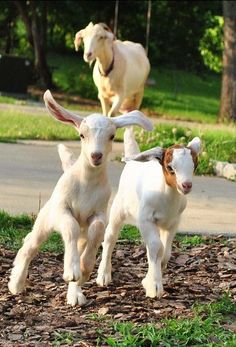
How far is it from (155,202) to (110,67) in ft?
27.5

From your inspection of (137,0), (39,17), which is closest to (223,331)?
(39,17)

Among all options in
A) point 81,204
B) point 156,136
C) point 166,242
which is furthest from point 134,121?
point 156,136

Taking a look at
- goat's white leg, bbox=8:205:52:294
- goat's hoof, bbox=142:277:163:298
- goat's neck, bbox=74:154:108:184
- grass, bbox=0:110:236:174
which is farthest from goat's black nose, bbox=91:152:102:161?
grass, bbox=0:110:236:174

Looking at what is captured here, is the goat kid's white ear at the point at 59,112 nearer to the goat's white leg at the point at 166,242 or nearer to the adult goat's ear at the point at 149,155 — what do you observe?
the adult goat's ear at the point at 149,155

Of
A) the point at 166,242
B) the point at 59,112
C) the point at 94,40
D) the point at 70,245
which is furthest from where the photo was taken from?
the point at 94,40

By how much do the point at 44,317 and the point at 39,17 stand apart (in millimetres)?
24041

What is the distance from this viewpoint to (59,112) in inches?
254

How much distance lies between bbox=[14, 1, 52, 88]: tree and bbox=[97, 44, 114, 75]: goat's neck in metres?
13.8

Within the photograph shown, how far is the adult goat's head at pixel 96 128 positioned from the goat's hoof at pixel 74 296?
72 centimetres

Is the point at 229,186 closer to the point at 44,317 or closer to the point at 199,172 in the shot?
the point at 199,172

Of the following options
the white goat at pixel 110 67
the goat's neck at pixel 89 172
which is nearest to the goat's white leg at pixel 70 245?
the goat's neck at pixel 89 172

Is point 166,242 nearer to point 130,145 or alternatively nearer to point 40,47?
point 130,145

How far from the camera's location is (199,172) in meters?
12.2

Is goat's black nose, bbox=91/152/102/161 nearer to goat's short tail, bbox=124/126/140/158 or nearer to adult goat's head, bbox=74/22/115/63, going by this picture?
goat's short tail, bbox=124/126/140/158
